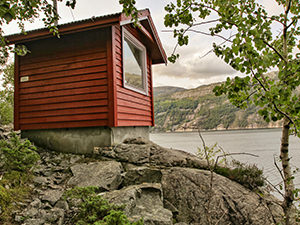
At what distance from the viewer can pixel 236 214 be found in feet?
11.7

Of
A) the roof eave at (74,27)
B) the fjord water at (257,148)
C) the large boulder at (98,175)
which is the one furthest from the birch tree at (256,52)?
the roof eave at (74,27)

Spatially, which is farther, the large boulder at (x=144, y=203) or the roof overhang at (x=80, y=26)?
the roof overhang at (x=80, y=26)

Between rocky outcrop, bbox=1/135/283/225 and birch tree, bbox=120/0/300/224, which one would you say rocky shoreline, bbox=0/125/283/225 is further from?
birch tree, bbox=120/0/300/224

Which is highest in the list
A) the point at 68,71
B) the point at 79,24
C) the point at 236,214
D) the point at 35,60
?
the point at 79,24

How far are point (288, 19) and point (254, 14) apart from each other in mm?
391

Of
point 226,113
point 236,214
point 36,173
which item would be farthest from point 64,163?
point 226,113

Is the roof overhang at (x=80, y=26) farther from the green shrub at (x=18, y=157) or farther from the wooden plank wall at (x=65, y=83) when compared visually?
the green shrub at (x=18, y=157)

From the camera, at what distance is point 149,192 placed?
3469mm

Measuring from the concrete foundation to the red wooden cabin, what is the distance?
72 millimetres

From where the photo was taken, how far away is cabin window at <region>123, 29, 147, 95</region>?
21.4 feet

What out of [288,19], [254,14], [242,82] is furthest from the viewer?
[288,19]

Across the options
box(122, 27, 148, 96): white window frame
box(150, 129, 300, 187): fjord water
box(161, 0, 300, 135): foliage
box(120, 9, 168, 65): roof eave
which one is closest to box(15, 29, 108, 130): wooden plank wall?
box(120, 9, 168, 65): roof eave

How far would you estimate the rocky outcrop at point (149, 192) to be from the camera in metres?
2.93

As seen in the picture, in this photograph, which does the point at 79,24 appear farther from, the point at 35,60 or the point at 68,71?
the point at 35,60
